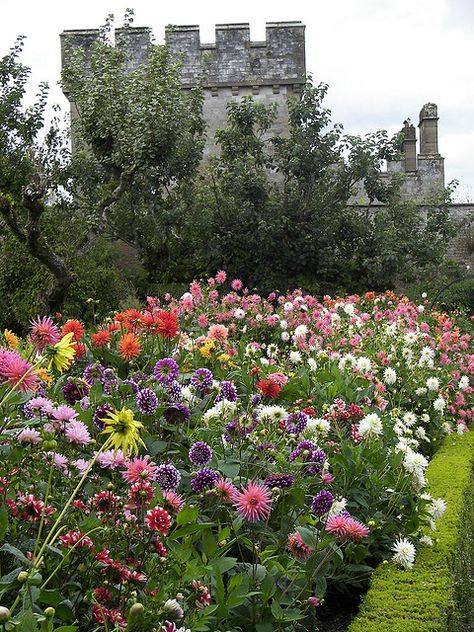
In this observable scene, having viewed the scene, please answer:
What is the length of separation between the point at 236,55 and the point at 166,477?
55.1 feet

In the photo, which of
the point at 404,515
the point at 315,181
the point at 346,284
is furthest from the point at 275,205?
the point at 404,515

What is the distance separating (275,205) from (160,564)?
39.3 ft

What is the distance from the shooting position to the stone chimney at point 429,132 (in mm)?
18469

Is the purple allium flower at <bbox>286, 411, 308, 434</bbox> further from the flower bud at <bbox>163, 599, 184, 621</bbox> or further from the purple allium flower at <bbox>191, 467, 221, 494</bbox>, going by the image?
the flower bud at <bbox>163, 599, 184, 621</bbox>

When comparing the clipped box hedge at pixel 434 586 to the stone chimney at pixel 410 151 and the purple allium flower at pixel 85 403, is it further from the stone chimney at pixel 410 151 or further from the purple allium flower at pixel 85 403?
the stone chimney at pixel 410 151

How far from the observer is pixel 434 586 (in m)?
2.66

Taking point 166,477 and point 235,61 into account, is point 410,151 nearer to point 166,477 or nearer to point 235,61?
point 235,61

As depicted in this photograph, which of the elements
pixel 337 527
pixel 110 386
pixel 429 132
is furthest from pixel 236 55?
pixel 337 527

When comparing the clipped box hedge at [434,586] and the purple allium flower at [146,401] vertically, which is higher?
the purple allium flower at [146,401]

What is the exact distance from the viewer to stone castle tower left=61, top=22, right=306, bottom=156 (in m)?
17.3

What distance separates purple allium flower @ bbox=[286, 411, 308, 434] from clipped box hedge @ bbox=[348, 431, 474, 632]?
56cm

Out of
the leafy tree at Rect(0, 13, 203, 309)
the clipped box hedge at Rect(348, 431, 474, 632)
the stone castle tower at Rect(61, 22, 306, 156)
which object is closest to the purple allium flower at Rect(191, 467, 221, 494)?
the clipped box hedge at Rect(348, 431, 474, 632)

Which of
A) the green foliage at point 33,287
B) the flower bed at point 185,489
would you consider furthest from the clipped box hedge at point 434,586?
the green foliage at point 33,287

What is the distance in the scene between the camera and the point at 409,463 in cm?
293
